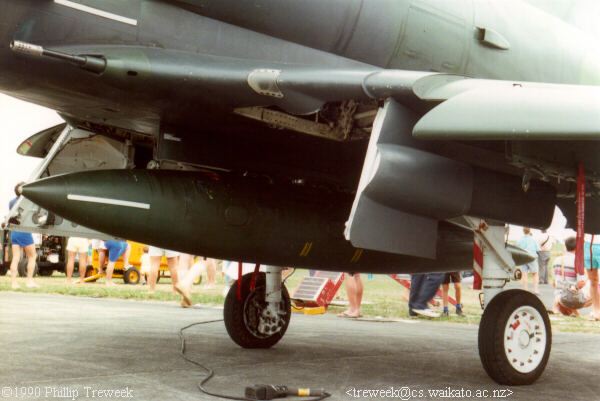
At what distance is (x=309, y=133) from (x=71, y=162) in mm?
2426

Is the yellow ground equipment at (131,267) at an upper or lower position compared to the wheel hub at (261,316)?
upper

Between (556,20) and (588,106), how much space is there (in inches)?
131

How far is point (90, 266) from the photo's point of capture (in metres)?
22.6

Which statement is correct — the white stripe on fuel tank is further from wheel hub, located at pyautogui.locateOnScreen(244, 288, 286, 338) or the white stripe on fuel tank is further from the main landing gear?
the main landing gear

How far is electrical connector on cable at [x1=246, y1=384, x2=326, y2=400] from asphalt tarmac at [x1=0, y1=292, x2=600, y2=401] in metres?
0.20

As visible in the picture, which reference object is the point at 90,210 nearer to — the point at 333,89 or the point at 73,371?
the point at 73,371

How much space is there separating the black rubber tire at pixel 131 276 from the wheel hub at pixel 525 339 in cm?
1670

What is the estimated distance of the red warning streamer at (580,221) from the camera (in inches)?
191

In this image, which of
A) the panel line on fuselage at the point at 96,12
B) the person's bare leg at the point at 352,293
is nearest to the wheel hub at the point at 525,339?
the panel line on fuselage at the point at 96,12

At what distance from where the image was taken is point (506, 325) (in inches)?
200

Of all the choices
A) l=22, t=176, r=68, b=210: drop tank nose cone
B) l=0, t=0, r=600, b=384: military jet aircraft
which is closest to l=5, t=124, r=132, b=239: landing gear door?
l=0, t=0, r=600, b=384: military jet aircraft

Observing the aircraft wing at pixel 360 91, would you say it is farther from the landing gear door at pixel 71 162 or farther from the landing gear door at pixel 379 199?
the landing gear door at pixel 71 162

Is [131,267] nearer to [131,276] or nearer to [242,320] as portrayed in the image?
[131,276]

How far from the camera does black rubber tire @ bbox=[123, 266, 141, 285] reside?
2059 cm
